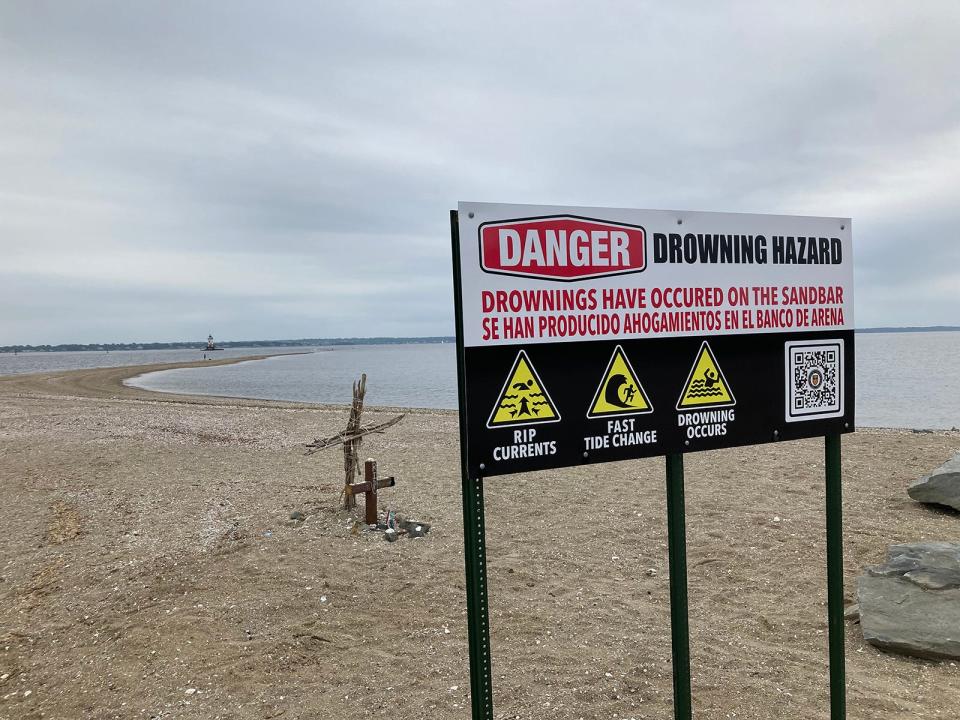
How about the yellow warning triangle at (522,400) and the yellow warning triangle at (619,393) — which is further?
the yellow warning triangle at (619,393)

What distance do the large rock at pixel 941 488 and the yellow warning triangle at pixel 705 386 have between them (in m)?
6.49

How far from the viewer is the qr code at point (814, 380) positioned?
11.3 ft

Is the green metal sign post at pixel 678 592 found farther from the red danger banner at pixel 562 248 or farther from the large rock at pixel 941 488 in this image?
the large rock at pixel 941 488

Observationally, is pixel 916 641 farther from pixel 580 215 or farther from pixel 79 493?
pixel 79 493

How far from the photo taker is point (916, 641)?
4.51m

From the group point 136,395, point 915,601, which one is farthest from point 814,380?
point 136,395

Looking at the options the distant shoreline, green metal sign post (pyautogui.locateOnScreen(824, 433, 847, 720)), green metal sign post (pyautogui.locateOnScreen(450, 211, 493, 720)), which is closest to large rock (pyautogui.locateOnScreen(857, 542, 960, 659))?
green metal sign post (pyautogui.locateOnScreen(824, 433, 847, 720))

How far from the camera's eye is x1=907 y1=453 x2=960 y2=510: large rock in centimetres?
781

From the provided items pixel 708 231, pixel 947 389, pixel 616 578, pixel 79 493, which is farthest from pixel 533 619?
pixel 947 389

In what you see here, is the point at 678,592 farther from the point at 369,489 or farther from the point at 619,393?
the point at 369,489

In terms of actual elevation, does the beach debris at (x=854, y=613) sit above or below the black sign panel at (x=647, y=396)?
below

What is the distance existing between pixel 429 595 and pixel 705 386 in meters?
3.75

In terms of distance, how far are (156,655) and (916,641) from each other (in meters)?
5.44

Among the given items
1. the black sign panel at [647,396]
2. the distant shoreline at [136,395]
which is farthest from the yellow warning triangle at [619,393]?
the distant shoreline at [136,395]
